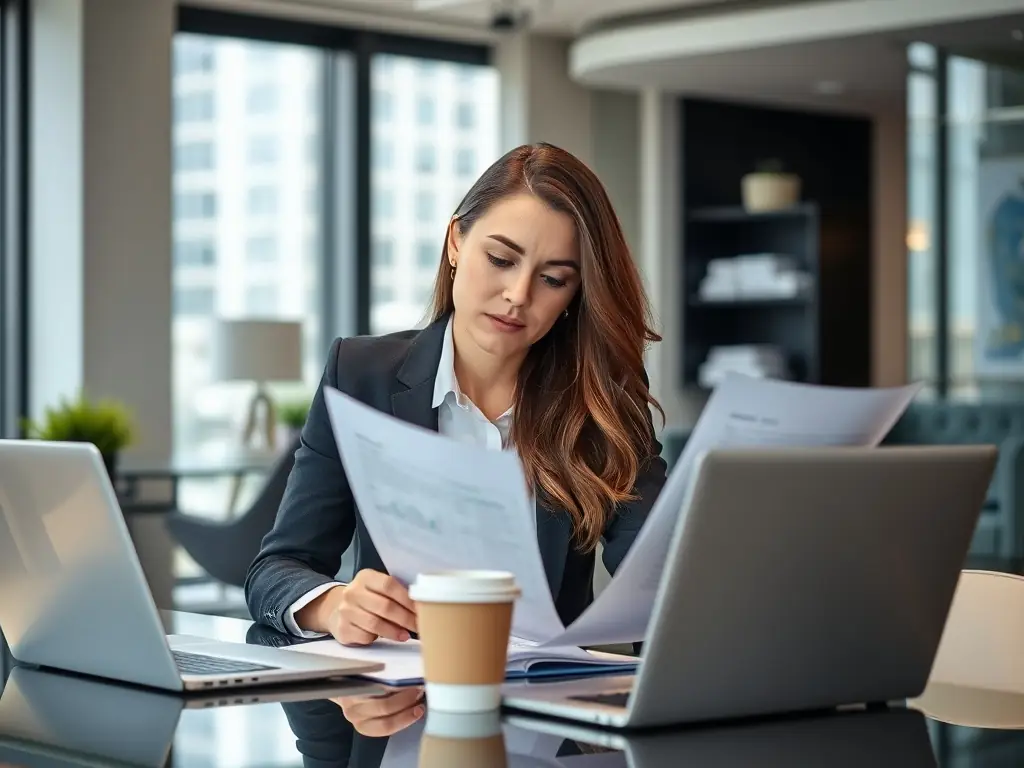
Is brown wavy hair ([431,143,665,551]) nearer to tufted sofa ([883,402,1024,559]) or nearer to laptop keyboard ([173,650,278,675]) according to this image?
laptop keyboard ([173,650,278,675])

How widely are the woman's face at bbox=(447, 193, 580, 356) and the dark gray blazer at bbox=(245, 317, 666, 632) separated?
0.40ft

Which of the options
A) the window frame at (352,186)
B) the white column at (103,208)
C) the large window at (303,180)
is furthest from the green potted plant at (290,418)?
the window frame at (352,186)

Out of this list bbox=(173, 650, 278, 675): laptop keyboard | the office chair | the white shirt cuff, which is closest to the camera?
bbox=(173, 650, 278, 675): laptop keyboard

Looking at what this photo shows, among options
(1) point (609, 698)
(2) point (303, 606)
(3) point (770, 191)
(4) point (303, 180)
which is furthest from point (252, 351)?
(1) point (609, 698)

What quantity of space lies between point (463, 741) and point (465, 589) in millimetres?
102

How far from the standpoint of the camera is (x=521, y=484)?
110 centimetres

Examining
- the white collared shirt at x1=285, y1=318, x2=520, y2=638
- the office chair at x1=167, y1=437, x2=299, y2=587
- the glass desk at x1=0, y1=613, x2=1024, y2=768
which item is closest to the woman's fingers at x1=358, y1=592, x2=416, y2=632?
the glass desk at x1=0, y1=613, x2=1024, y2=768

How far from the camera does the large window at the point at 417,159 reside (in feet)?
27.3

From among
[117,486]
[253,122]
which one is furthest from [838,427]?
[253,122]

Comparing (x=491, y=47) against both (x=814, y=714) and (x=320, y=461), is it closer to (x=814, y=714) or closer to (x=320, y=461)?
(x=320, y=461)

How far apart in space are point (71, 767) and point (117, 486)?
5223 millimetres

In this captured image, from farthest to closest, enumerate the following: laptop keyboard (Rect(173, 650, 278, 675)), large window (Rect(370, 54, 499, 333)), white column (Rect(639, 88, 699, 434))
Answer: white column (Rect(639, 88, 699, 434))
large window (Rect(370, 54, 499, 333))
laptop keyboard (Rect(173, 650, 278, 675))

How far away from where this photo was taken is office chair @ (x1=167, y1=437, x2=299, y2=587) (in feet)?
15.2

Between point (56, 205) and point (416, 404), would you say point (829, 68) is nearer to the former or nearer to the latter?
point (56, 205)
